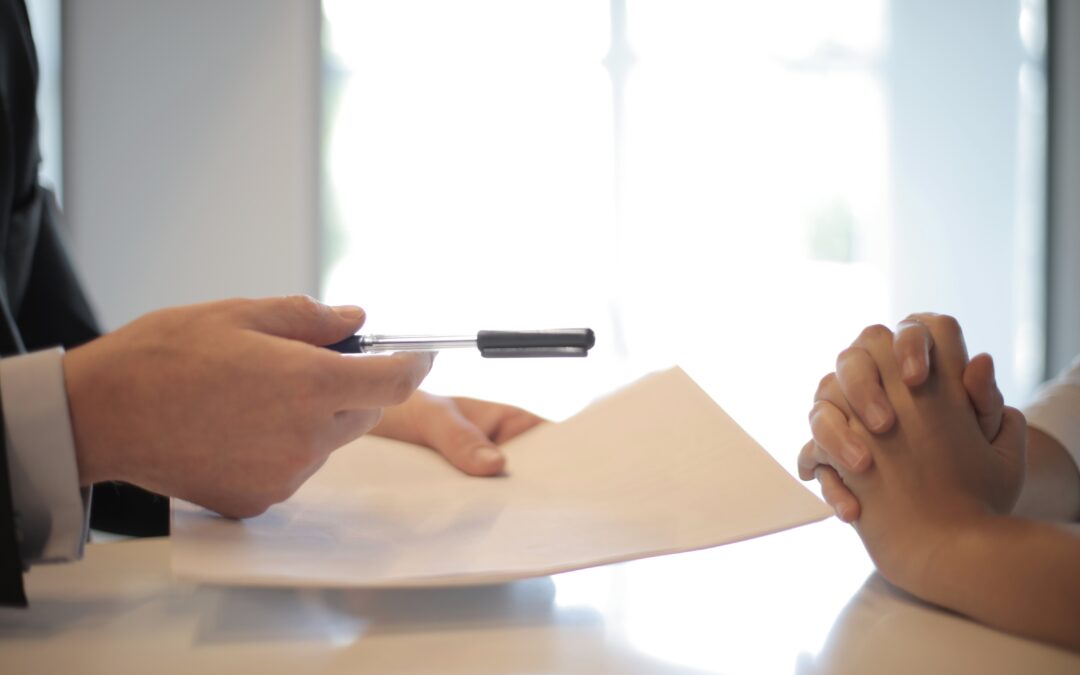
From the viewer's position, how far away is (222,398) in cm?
38

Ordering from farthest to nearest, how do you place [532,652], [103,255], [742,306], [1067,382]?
1. [742,306]
2. [103,255]
3. [1067,382]
4. [532,652]

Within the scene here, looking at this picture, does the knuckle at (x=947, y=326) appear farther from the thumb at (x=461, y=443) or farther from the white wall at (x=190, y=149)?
the white wall at (x=190, y=149)

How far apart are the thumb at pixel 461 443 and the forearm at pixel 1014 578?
0.88ft

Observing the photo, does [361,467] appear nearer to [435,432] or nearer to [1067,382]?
[435,432]

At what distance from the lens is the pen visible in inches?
16.6

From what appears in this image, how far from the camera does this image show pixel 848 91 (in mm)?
2896

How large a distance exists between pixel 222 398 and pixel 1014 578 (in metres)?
0.36

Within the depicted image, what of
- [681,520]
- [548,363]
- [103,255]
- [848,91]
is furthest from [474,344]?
[848,91]

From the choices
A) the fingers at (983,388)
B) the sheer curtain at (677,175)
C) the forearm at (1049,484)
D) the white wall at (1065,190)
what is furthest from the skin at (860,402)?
the white wall at (1065,190)

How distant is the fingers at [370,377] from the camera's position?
38cm

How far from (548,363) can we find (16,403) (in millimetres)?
2282

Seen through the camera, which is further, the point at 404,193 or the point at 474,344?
the point at 404,193

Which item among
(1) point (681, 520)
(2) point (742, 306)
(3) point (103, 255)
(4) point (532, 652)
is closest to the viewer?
(4) point (532, 652)

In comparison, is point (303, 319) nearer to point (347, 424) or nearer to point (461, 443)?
point (347, 424)
